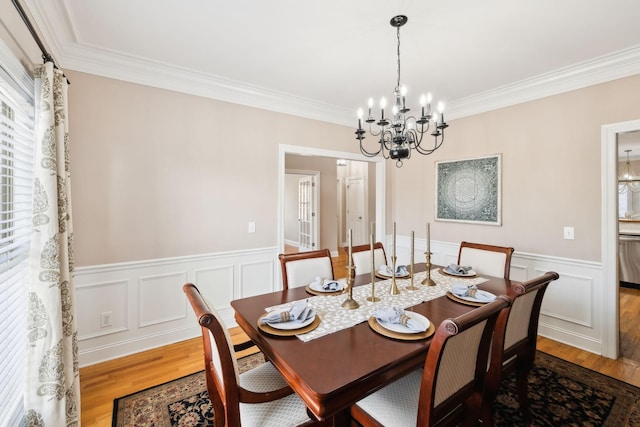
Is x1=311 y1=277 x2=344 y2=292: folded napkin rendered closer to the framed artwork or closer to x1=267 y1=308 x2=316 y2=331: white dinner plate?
x1=267 y1=308 x2=316 y2=331: white dinner plate

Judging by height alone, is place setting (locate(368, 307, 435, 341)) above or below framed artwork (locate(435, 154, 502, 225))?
below

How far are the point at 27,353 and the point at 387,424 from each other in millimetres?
1696

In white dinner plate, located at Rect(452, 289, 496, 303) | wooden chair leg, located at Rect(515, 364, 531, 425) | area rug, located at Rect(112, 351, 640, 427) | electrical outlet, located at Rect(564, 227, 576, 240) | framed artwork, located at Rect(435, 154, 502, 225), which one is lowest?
area rug, located at Rect(112, 351, 640, 427)

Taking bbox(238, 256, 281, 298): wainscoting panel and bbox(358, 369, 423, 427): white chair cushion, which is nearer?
bbox(358, 369, 423, 427): white chair cushion

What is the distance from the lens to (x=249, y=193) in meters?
3.11

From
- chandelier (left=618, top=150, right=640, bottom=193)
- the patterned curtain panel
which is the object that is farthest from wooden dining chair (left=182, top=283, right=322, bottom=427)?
chandelier (left=618, top=150, right=640, bottom=193)

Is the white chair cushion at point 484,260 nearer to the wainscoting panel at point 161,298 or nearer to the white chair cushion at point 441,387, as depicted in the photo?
the white chair cushion at point 441,387

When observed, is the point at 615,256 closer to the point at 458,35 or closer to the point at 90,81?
the point at 458,35

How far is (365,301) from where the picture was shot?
1.80m

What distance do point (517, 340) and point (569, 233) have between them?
1659 millimetres

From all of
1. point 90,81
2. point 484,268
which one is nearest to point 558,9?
point 484,268

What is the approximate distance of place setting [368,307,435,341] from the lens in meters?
1.34

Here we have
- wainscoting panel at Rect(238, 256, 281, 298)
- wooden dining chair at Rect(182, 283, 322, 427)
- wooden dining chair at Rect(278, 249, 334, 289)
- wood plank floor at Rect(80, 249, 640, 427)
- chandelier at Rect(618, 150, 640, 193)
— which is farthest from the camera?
chandelier at Rect(618, 150, 640, 193)

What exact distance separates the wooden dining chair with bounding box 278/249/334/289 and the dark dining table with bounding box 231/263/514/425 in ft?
2.04
